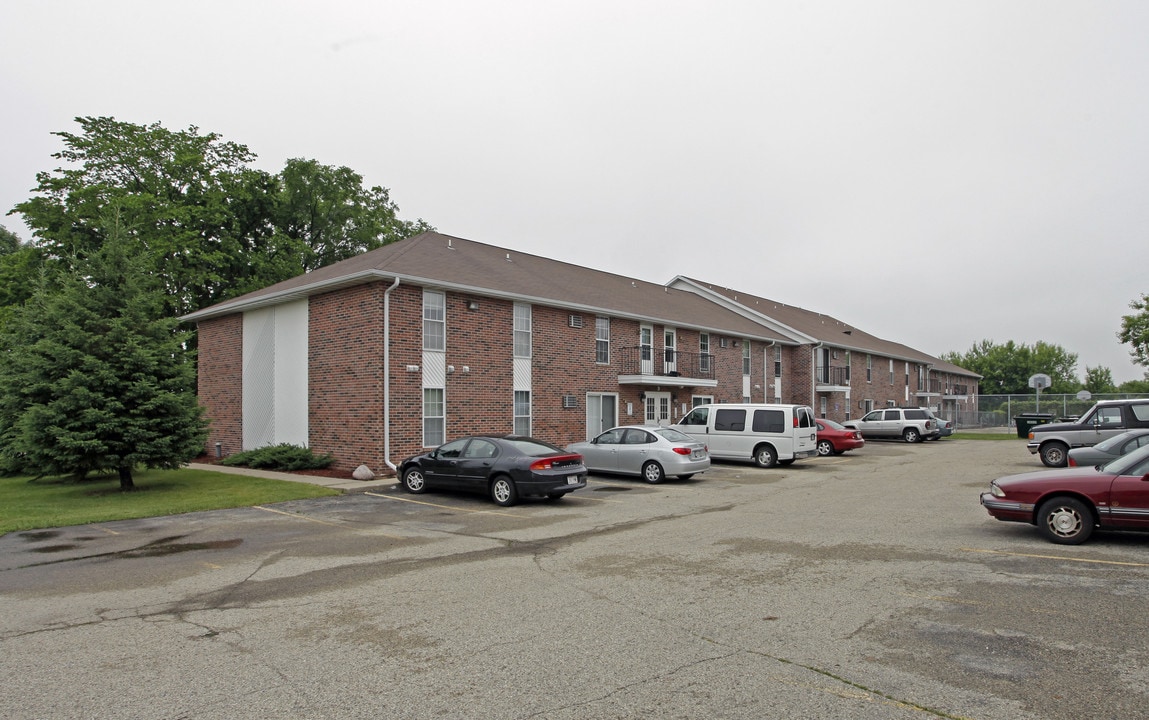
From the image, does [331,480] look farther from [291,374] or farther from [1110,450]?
[1110,450]

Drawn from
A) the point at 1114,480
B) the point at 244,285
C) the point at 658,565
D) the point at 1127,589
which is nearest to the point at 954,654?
the point at 1127,589

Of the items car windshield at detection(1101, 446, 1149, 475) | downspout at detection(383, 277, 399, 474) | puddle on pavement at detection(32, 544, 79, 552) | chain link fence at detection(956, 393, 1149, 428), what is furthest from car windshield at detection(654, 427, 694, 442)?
chain link fence at detection(956, 393, 1149, 428)

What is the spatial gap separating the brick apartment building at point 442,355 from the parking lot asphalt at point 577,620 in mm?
7417

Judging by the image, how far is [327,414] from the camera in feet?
63.0

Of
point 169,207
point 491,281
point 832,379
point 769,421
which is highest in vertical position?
point 169,207

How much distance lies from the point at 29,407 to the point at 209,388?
31.9 feet

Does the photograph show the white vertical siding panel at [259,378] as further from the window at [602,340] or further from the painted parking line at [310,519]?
the window at [602,340]

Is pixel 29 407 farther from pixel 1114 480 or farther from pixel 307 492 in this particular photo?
pixel 1114 480

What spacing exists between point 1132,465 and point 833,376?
109 ft

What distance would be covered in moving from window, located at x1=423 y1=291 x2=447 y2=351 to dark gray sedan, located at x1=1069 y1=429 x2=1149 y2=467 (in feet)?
46.5

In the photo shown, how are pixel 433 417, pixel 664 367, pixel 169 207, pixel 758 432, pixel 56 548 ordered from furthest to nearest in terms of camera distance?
pixel 169 207 → pixel 664 367 → pixel 758 432 → pixel 433 417 → pixel 56 548

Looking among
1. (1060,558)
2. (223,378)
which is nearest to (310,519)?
(1060,558)

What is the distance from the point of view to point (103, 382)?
15.1 metres

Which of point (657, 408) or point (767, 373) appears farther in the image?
point (767, 373)
